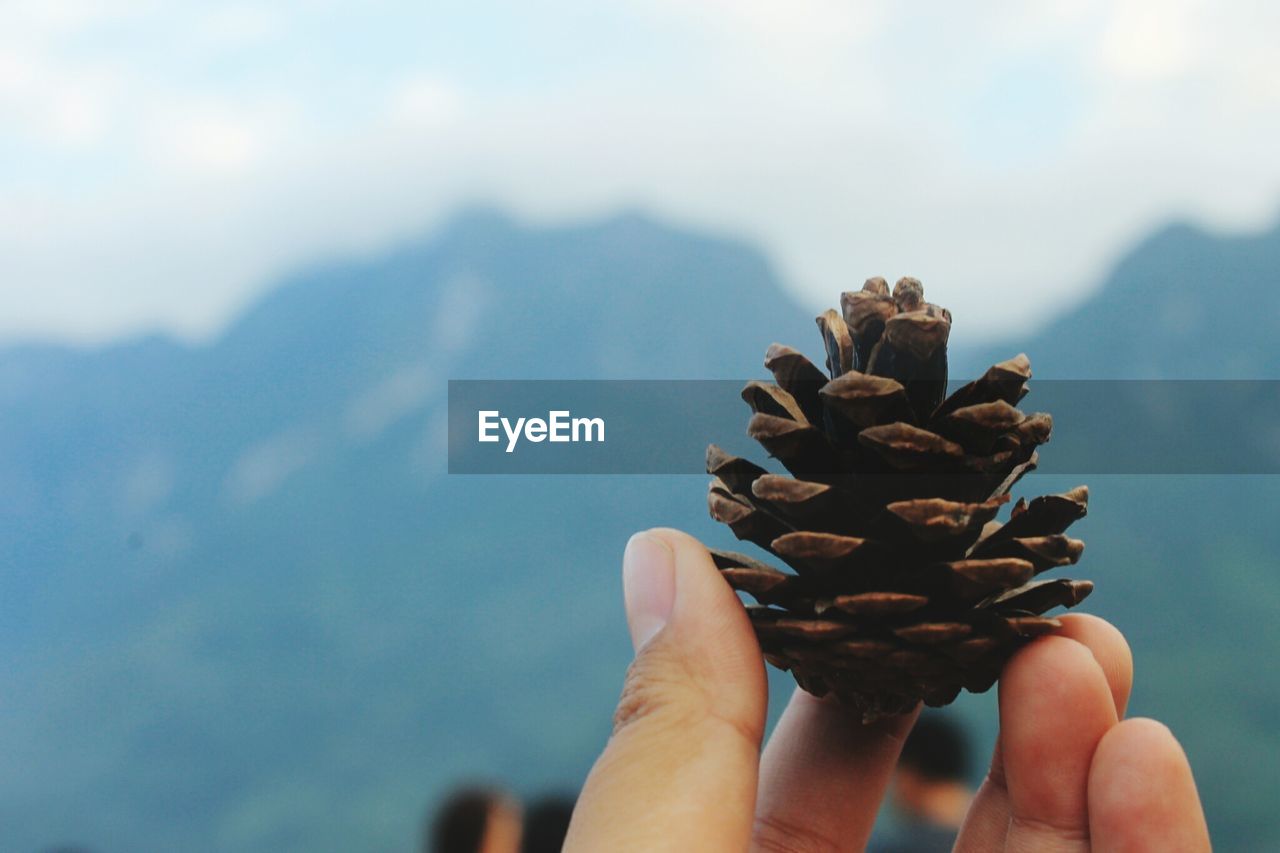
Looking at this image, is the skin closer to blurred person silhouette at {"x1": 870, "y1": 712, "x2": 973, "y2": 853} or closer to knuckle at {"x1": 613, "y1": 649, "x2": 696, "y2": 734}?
blurred person silhouette at {"x1": 870, "y1": 712, "x2": 973, "y2": 853}

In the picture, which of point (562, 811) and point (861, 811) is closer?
point (861, 811)

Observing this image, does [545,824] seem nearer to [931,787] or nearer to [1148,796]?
[931,787]

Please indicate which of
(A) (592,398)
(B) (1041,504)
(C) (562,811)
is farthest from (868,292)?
(C) (562,811)

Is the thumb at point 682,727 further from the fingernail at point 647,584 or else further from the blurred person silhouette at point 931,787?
the blurred person silhouette at point 931,787

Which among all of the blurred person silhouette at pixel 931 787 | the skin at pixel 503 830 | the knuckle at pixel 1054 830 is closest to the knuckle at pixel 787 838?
the knuckle at pixel 1054 830

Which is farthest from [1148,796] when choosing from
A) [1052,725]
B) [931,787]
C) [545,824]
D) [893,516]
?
[545,824]

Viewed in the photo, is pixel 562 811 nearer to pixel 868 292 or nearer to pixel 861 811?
pixel 861 811

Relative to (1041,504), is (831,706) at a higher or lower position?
lower
